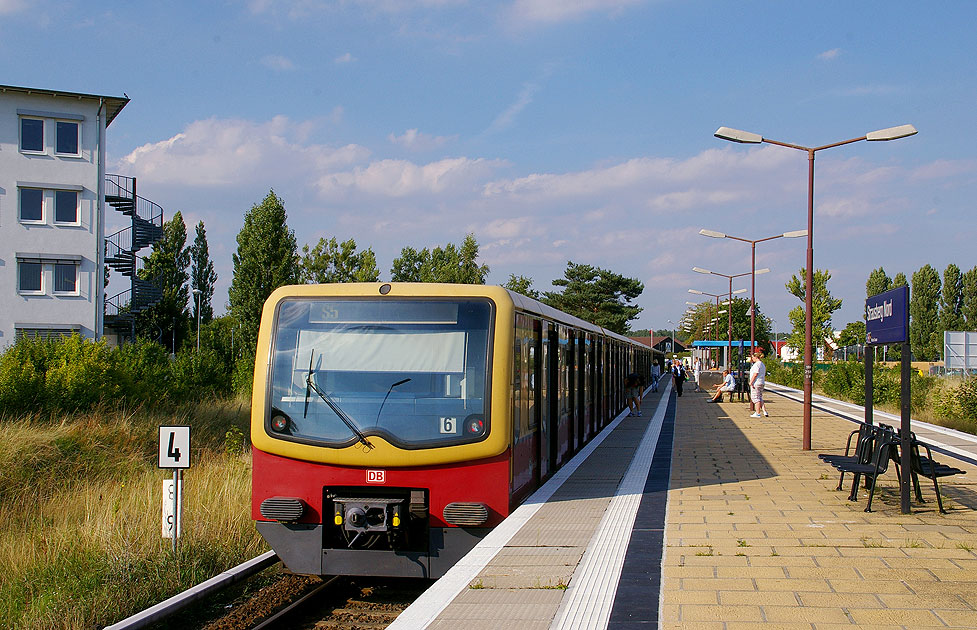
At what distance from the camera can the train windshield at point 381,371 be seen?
776 centimetres

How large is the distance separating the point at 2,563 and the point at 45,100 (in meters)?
34.3

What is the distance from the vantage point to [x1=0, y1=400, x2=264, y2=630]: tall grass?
25.9ft

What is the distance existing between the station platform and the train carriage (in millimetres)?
620

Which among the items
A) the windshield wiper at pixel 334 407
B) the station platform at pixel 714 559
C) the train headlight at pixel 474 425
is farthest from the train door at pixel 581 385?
the windshield wiper at pixel 334 407

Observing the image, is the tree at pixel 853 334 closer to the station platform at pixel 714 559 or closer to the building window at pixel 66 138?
the building window at pixel 66 138

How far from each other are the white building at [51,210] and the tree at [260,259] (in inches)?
254

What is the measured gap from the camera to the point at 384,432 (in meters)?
7.67

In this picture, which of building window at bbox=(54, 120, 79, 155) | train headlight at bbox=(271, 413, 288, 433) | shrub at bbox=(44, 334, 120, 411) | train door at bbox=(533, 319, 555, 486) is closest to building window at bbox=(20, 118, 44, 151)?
building window at bbox=(54, 120, 79, 155)

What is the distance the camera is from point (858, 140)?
16453mm

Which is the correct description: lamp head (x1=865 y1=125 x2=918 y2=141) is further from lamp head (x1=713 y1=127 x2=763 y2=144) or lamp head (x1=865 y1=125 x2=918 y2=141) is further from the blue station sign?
the blue station sign

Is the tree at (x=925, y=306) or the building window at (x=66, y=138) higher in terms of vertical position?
the building window at (x=66, y=138)

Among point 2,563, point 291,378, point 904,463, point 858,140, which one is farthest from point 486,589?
point 858,140

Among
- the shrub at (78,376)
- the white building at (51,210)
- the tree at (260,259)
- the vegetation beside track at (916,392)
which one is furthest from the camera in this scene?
the tree at (260,259)

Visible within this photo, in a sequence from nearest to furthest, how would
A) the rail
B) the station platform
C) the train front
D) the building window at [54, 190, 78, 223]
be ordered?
the station platform
the rail
the train front
the building window at [54, 190, 78, 223]
